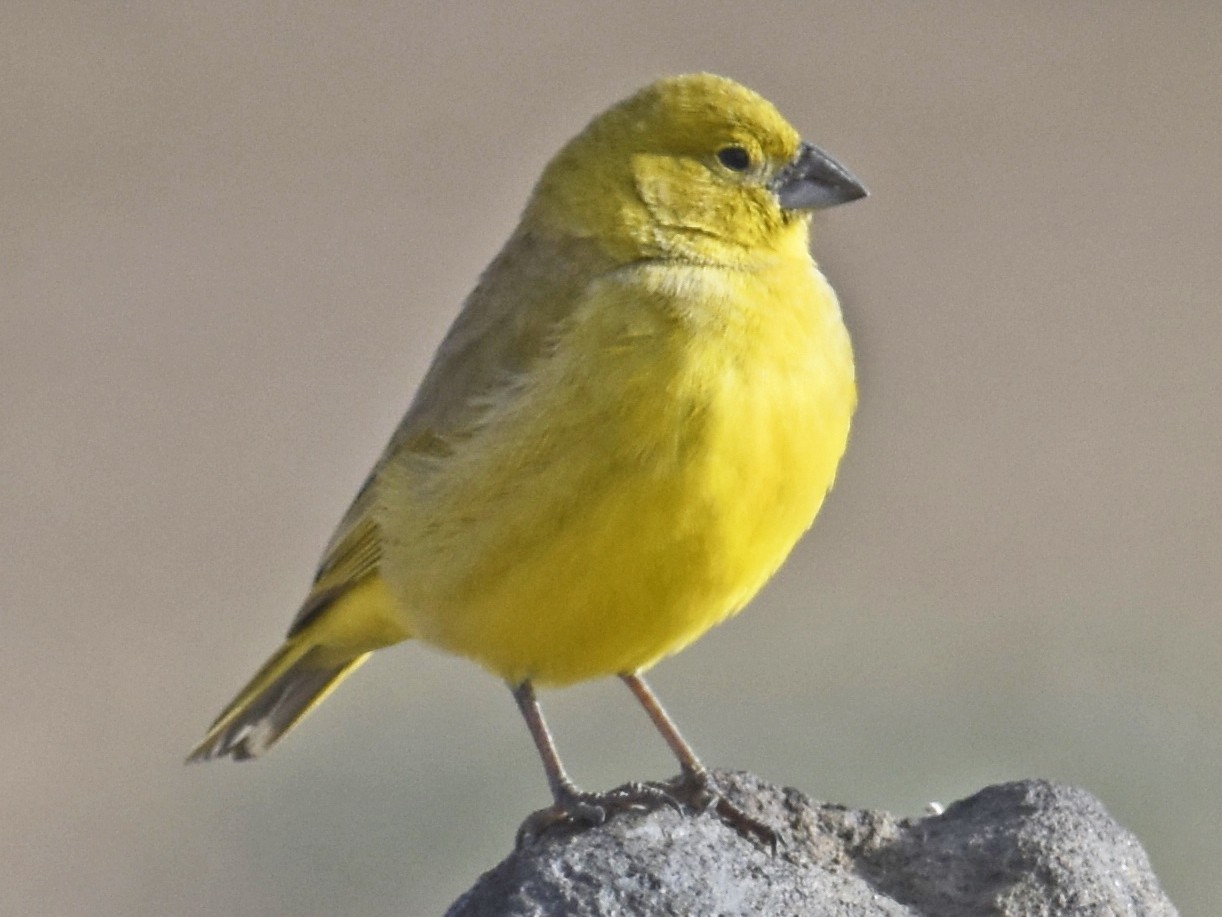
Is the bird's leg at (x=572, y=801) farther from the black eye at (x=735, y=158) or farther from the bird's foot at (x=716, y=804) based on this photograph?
the black eye at (x=735, y=158)

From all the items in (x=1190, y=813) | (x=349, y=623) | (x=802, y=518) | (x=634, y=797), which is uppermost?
(x=349, y=623)

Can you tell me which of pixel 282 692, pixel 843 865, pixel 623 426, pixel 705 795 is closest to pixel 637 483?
pixel 623 426

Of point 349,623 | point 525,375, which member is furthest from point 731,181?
point 349,623

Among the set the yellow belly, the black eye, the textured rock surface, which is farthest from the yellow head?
the textured rock surface

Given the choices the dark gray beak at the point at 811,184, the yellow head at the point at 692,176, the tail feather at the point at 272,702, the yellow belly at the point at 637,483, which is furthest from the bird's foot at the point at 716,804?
the tail feather at the point at 272,702

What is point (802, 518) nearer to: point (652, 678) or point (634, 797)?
point (634, 797)

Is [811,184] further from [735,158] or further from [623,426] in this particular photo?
[623,426]

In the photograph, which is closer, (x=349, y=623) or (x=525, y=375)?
(x=525, y=375)
